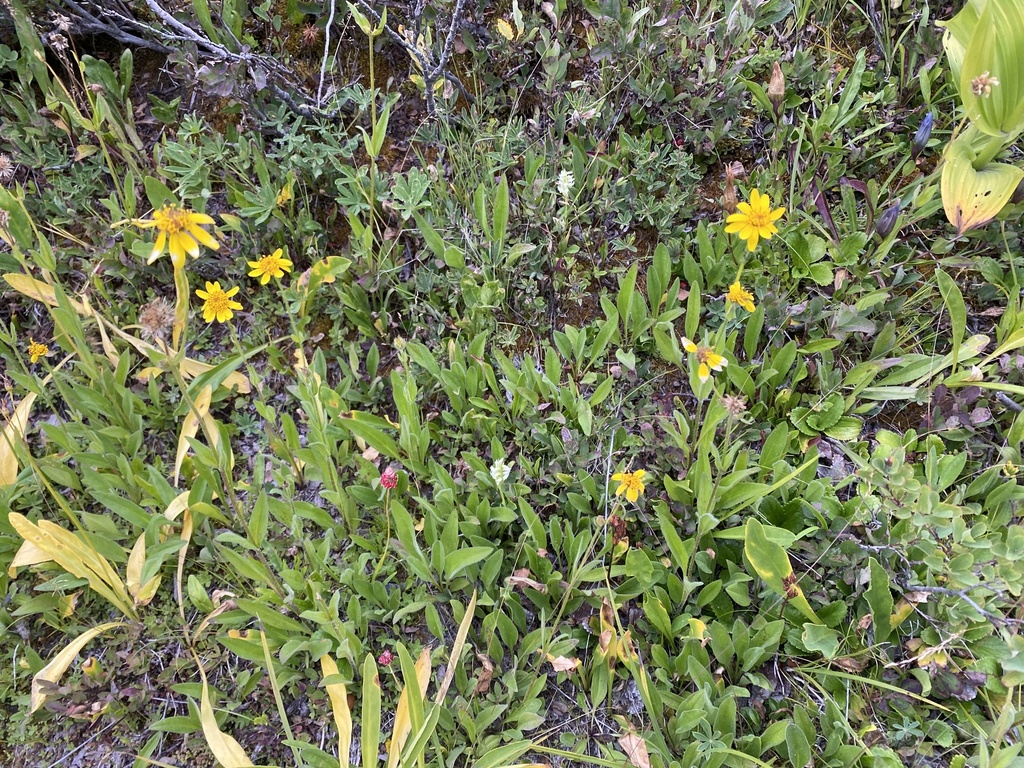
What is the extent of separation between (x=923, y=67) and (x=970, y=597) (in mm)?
1832

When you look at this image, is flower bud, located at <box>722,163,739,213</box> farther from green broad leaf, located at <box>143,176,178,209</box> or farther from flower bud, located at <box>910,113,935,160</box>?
green broad leaf, located at <box>143,176,178,209</box>

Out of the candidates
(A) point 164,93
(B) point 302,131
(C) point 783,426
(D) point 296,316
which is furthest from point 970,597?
A: (A) point 164,93

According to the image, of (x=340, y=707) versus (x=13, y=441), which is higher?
(x=13, y=441)

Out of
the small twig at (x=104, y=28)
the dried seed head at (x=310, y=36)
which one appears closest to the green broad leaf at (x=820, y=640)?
the dried seed head at (x=310, y=36)

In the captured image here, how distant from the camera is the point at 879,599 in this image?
62.7 inches

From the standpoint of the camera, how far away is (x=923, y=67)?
223cm

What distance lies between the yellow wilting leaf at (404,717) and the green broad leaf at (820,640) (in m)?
0.97

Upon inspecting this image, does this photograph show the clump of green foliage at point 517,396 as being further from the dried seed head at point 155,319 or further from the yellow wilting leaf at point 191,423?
the dried seed head at point 155,319

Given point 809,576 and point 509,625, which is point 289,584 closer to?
point 509,625

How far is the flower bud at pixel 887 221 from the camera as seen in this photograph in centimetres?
197

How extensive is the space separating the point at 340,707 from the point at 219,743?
31cm

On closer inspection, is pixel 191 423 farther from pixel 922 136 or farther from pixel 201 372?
pixel 922 136

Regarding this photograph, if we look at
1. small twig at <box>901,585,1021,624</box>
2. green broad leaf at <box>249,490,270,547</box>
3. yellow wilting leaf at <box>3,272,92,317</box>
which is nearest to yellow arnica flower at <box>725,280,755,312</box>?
small twig at <box>901,585,1021,624</box>

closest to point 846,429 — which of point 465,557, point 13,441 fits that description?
point 465,557
